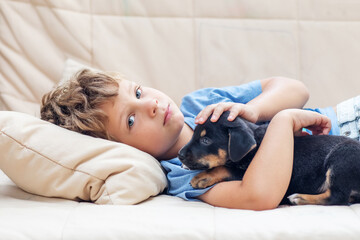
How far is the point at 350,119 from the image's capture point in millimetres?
1827

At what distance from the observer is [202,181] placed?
1.52 m

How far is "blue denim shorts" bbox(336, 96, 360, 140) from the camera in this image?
1.80 meters

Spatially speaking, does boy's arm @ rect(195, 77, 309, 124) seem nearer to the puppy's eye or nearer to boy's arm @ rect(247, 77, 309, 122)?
boy's arm @ rect(247, 77, 309, 122)

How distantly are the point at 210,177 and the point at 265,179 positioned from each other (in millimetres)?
193

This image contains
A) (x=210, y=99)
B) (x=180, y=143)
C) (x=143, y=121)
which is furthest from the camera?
(x=210, y=99)

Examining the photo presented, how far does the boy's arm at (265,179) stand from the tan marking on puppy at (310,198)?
5 centimetres

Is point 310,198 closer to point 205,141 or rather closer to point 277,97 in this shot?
point 205,141

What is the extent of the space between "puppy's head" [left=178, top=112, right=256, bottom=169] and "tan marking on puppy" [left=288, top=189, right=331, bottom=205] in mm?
229

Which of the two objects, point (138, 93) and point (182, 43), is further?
point (182, 43)

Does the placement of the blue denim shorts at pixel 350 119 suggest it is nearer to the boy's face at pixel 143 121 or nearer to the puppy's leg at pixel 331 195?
the puppy's leg at pixel 331 195

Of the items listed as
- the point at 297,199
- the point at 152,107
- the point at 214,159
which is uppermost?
the point at 152,107

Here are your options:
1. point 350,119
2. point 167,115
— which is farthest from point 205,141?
point 350,119

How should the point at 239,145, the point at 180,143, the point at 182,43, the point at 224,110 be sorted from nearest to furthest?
1. the point at 239,145
2. the point at 224,110
3. the point at 180,143
4. the point at 182,43

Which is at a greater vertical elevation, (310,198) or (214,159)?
(214,159)
